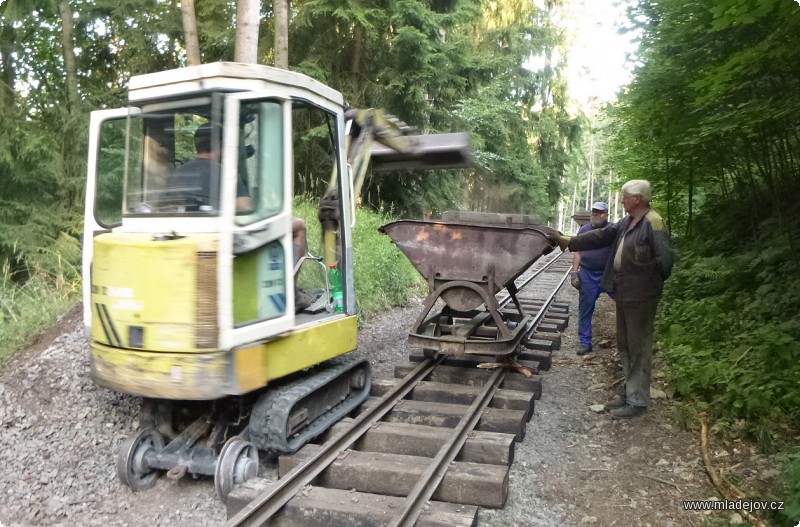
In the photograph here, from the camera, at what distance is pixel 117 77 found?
13.6 m

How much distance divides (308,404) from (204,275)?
1.47m

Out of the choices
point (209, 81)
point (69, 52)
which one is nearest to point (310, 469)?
point (209, 81)

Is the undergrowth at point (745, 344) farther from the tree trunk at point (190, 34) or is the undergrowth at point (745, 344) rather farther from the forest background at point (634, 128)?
the tree trunk at point (190, 34)

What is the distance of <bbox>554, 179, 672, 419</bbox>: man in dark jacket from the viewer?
535 cm

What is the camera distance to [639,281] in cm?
540

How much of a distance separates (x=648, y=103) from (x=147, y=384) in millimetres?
7866

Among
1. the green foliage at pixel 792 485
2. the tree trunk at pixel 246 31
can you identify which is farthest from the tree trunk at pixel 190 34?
the green foliage at pixel 792 485

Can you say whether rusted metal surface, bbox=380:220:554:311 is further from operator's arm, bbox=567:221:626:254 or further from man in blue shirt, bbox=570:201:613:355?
man in blue shirt, bbox=570:201:613:355

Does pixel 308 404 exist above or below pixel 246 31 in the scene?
below

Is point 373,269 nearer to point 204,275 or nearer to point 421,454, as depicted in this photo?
point 421,454

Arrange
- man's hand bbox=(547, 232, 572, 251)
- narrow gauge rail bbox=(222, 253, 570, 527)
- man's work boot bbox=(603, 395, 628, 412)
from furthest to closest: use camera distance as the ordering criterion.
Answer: man's hand bbox=(547, 232, 572, 251), man's work boot bbox=(603, 395, 628, 412), narrow gauge rail bbox=(222, 253, 570, 527)

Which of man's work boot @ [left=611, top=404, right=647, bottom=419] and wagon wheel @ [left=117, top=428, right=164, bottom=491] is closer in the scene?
wagon wheel @ [left=117, top=428, right=164, bottom=491]

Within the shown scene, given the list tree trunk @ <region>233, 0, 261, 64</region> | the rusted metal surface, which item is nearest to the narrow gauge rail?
the rusted metal surface

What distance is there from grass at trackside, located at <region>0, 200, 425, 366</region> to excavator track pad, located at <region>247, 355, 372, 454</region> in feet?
8.16
